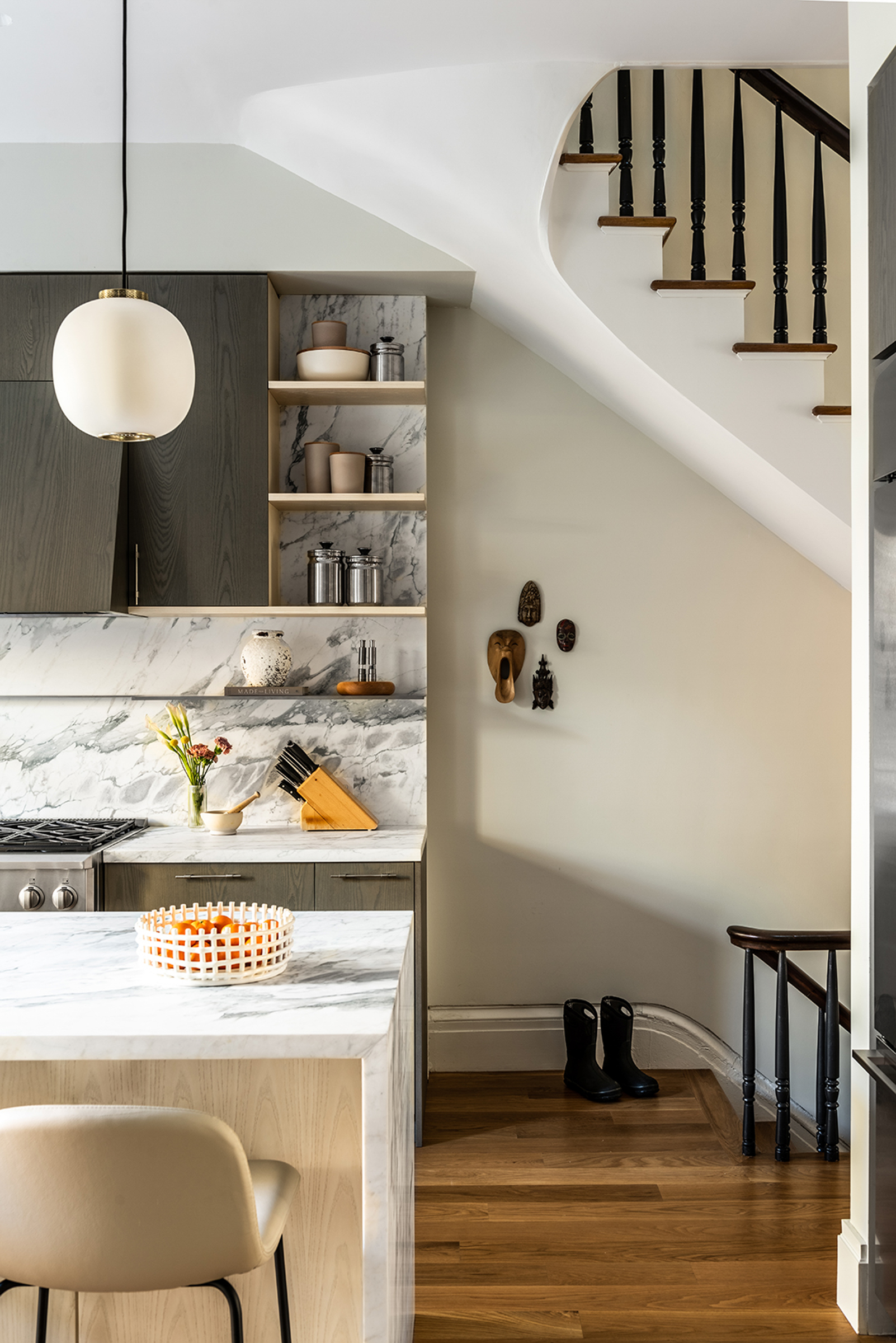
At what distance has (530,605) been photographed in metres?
3.83

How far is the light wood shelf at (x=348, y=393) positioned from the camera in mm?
3492

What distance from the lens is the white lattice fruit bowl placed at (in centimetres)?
174

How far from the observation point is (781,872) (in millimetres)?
3859

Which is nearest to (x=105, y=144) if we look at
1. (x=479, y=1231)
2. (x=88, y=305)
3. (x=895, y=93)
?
(x=88, y=305)

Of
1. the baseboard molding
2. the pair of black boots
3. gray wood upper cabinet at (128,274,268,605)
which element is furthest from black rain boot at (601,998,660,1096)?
gray wood upper cabinet at (128,274,268,605)

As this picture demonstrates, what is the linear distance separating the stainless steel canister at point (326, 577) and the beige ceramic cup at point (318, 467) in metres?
0.20

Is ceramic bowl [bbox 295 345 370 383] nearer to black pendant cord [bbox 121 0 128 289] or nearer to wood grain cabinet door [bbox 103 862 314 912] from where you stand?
black pendant cord [bbox 121 0 128 289]

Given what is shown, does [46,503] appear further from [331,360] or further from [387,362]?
[387,362]

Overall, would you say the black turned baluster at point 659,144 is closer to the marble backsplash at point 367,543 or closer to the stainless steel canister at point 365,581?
the marble backsplash at point 367,543

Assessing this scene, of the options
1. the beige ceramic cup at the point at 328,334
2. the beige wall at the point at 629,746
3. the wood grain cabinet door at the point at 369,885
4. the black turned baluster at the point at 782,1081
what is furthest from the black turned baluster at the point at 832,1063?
the beige ceramic cup at the point at 328,334

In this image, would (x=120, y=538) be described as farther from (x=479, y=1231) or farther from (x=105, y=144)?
(x=479, y=1231)

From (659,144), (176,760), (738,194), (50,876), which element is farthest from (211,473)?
(738,194)

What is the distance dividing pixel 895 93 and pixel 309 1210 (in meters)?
2.45

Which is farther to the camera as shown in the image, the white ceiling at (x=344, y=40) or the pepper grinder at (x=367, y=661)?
the pepper grinder at (x=367, y=661)
